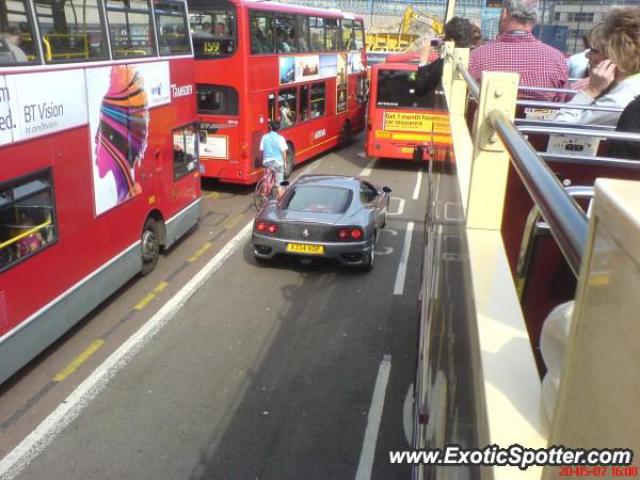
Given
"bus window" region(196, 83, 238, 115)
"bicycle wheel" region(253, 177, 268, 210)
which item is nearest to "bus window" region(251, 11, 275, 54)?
"bus window" region(196, 83, 238, 115)

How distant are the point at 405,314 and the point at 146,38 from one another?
5.44 m

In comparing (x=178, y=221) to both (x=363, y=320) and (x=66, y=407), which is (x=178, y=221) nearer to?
(x=363, y=320)

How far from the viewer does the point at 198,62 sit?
13562 mm

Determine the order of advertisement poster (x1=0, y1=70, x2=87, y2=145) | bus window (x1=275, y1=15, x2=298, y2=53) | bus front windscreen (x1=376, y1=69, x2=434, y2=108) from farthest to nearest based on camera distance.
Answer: bus front windscreen (x1=376, y1=69, x2=434, y2=108) < bus window (x1=275, y1=15, x2=298, y2=53) < advertisement poster (x1=0, y1=70, x2=87, y2=145)

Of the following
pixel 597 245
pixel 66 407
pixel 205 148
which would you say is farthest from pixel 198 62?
pixel 597 245

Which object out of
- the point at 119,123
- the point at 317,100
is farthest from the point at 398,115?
the point at 119,123

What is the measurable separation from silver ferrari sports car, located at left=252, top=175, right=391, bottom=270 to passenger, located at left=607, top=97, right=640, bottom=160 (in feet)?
20.6

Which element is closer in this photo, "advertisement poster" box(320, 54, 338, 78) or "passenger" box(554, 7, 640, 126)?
"passenger" box(554, 7, 640, 126)

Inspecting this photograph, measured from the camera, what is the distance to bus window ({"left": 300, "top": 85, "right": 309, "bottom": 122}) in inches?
661

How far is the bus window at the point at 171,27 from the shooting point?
31.1 ft

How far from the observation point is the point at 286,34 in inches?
599

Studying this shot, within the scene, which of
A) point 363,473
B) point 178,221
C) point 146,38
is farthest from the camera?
point 178,221

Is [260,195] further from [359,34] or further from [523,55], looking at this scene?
[359,34]

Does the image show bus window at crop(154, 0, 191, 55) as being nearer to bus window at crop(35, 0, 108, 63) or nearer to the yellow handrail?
bus window at crop(35, 0, 108, 63)
